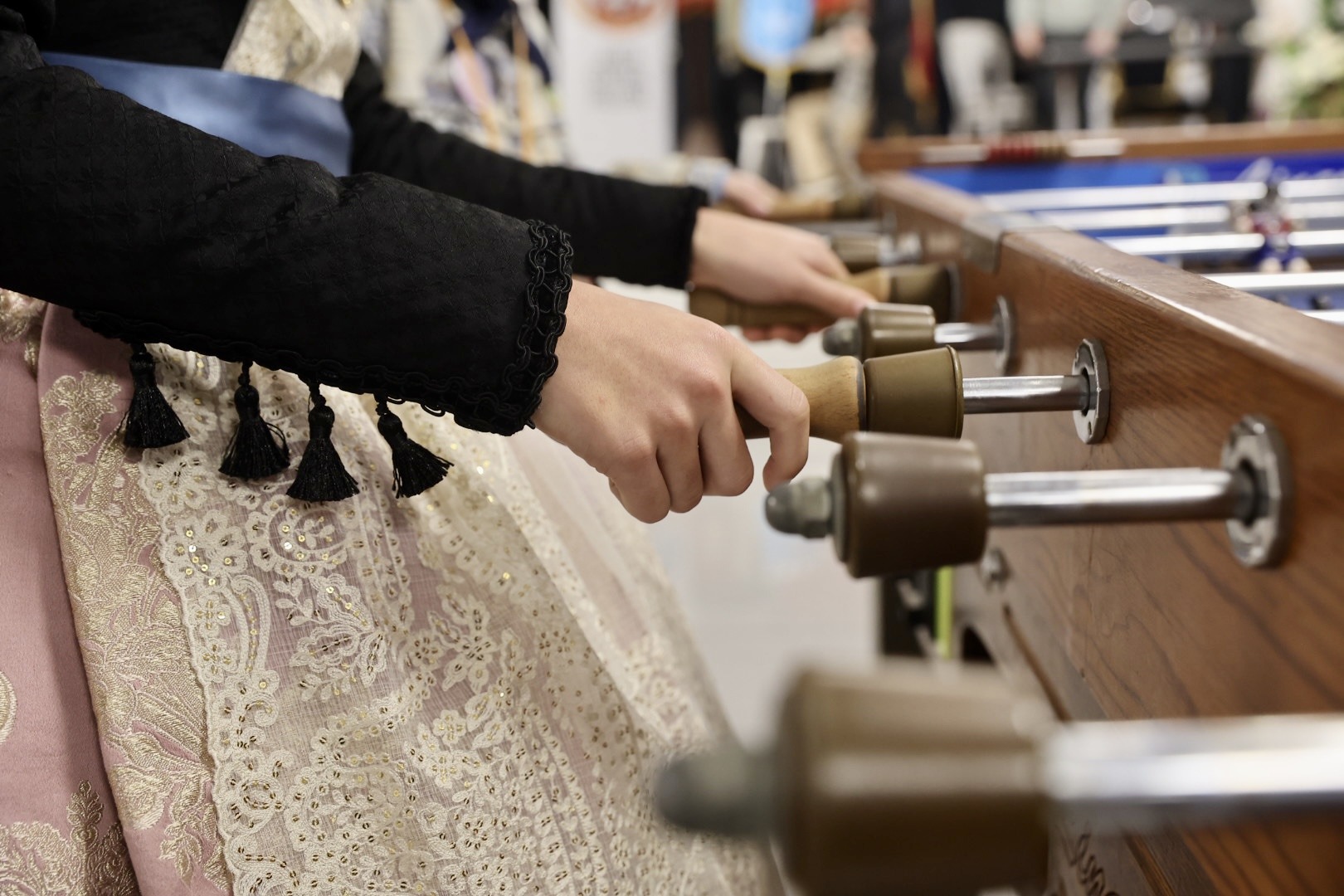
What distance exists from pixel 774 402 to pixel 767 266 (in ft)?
1.25

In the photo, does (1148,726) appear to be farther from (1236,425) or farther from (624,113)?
(624,113)

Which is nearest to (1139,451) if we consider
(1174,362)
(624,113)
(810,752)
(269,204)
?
(1174,362)

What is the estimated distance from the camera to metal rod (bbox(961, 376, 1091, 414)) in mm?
473

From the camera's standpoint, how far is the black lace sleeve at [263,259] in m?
0.44

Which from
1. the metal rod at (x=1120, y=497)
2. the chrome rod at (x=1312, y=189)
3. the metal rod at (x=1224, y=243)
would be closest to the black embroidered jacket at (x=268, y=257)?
the metal rod at (x=1120, y=497)

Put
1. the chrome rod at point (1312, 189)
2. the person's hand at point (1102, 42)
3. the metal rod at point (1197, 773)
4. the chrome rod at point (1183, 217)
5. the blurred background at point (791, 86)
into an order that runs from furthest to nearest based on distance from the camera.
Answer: the person's hand at point (1102, 42), the blurred background at point (791, 86), the chrome rod at point (1312, 189), the chrome rod at point (1183, 217), the metal rod at point (1197, 773)

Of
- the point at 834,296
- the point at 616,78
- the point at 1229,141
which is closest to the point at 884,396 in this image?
the point at 834,296

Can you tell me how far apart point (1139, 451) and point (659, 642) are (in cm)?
37

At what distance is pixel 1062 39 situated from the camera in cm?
444

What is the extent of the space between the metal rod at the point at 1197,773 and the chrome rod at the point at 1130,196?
1.14 m

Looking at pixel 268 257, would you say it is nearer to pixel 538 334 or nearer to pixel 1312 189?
pixel 538 334

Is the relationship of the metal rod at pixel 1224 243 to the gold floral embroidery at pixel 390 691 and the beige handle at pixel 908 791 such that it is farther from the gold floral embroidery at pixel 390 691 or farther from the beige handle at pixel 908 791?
the beige handle at pixel 908 791

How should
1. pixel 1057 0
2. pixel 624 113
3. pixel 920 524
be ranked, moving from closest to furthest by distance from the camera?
pixel 920 524 < pixel 624 113 < pixel 1057 0

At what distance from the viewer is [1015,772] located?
23 centimetres
